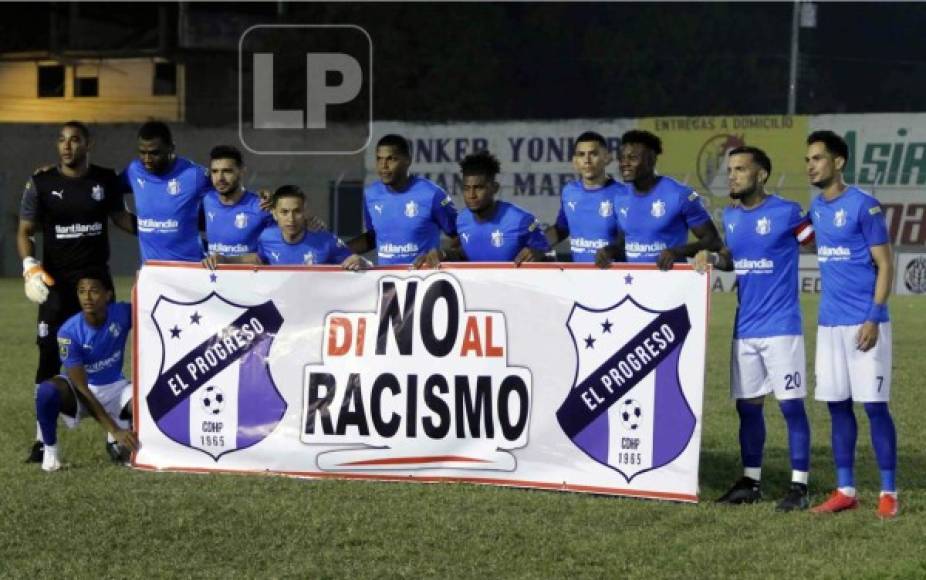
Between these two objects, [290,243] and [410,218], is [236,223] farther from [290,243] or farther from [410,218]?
[410,218]

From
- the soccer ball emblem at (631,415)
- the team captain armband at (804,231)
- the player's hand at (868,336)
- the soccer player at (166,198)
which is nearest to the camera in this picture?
the player's hand at (868,336)

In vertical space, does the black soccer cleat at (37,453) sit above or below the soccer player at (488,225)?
below

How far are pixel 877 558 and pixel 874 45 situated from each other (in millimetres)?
68350

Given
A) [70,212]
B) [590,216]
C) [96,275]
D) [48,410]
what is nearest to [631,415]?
[590,216]

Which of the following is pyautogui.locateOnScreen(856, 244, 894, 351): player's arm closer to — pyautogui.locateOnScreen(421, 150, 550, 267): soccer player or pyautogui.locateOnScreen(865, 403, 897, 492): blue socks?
pyautogui.locateOnScreen(865, 403, 897, 492): blue socks

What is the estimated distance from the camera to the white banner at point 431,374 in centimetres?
962

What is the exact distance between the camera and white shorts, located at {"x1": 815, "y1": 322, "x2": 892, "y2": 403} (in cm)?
904


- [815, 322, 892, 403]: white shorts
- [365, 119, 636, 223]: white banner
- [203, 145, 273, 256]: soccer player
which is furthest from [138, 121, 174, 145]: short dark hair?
[365, 119, 636, 223]: white banner

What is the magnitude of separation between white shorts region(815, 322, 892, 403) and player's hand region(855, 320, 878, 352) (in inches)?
2.3

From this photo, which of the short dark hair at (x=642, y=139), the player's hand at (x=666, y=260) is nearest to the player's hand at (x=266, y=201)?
the short dark hair at (x=642, y=139)

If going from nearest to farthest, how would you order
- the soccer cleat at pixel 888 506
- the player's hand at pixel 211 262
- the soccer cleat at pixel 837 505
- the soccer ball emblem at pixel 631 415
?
the soccer cleat at pixel 888 506 < the soccer cleat at pixel 837 505 < the soccer ball emblem at pixel 631 415 < the player's hand at pixel 211 262

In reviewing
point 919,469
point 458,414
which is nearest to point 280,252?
point 458,414

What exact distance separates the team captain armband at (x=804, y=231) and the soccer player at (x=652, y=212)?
0.57 m

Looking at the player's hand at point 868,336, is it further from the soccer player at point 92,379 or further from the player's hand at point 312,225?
the soccer player at point 92,379
